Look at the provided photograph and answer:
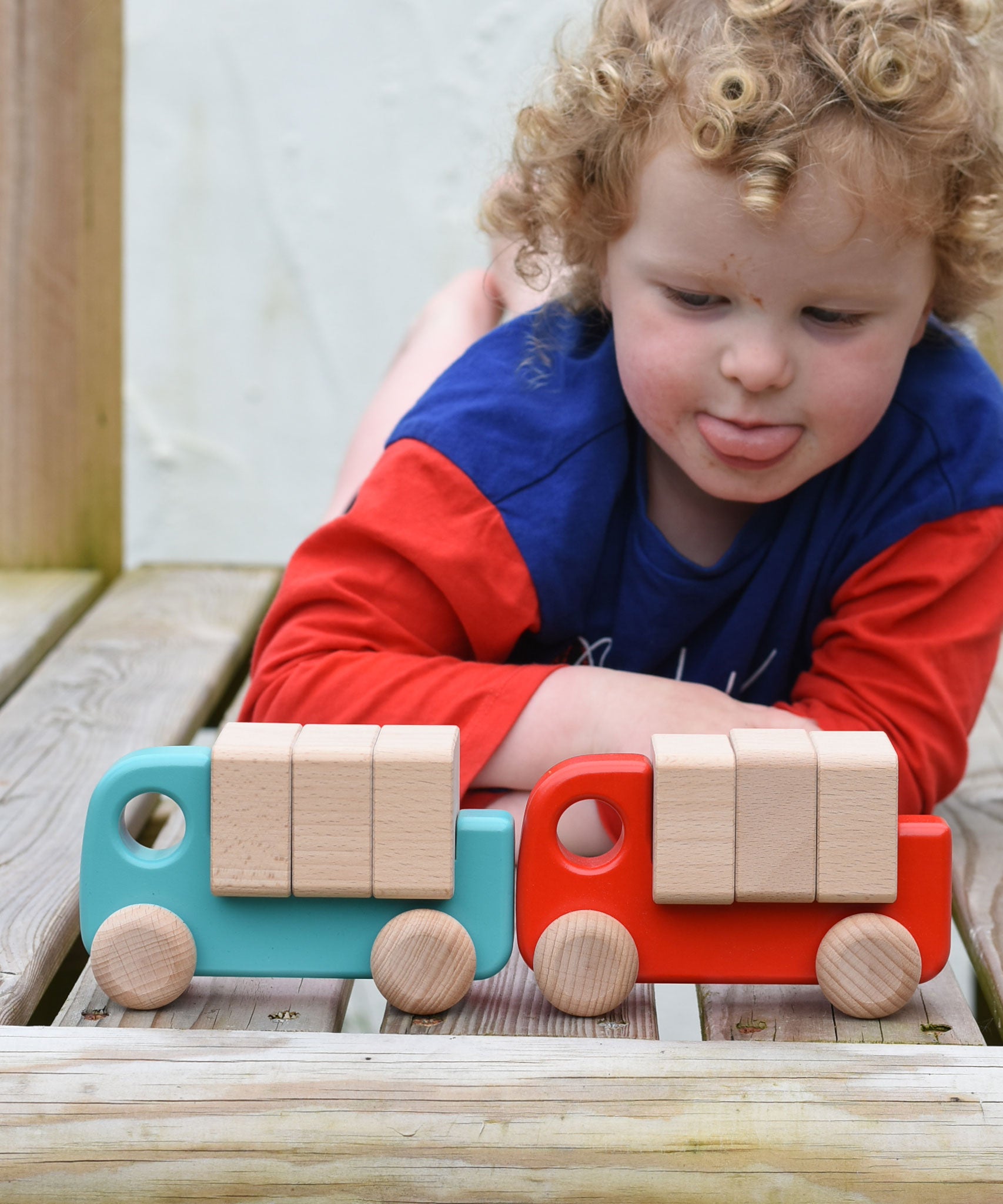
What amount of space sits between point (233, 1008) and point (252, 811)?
14 cm

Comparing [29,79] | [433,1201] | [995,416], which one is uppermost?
[29,79]

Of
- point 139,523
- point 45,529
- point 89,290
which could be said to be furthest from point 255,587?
point 139,523

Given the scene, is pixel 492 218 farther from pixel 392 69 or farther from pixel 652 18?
pixel 392 69

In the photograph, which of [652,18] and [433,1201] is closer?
[433,1201]

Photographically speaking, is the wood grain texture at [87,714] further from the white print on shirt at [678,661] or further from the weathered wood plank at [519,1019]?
the white print on shirt at [678,661]

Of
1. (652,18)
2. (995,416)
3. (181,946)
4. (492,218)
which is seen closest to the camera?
(181,946)

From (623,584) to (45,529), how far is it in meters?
1.04

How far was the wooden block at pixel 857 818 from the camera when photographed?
74 centimetres

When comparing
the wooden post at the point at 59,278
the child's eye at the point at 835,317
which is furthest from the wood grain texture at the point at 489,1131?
the wooden post at the point at 59,278

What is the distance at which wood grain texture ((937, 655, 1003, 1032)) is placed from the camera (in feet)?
3.06

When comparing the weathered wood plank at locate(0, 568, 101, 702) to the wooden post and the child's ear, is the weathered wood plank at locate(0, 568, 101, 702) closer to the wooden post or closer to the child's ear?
the wooden post

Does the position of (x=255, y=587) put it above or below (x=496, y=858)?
below

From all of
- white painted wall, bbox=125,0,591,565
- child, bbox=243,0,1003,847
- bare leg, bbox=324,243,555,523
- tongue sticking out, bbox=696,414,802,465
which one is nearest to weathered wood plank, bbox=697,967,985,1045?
child, bbox=243,0,1003,847

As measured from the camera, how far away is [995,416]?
3.98ft
